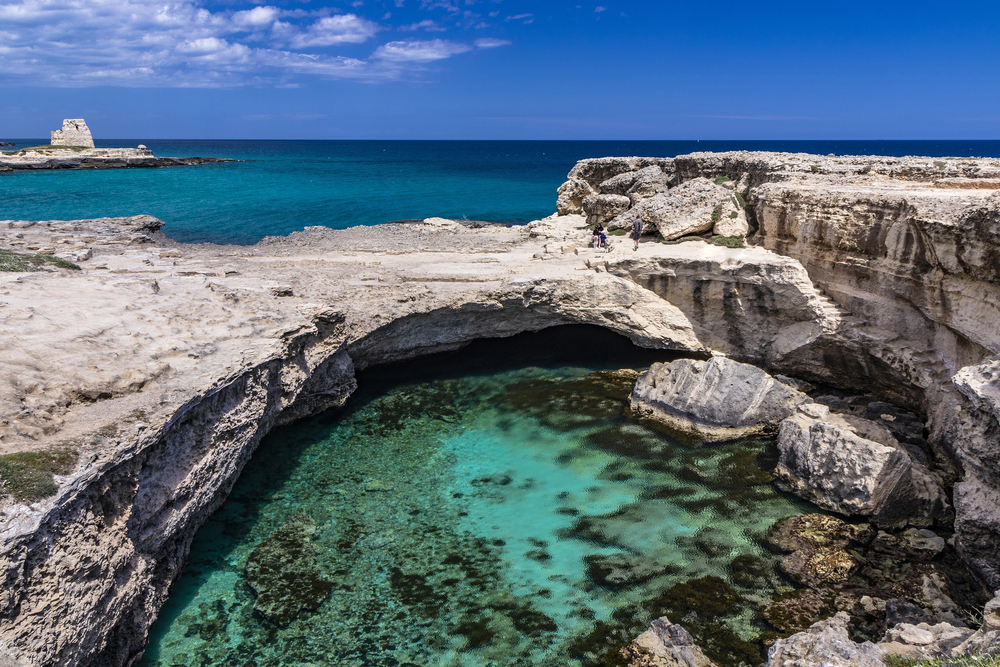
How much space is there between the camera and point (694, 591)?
9641mm

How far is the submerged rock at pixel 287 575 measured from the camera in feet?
30.4

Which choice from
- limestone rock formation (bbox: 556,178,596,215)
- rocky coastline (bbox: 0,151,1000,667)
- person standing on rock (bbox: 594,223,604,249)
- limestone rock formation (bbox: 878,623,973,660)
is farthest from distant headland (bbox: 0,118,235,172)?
limestone rock formation (bbox: 878,623,973,660)

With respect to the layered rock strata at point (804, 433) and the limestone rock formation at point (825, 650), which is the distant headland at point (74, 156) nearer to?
the layered rock strata at point (804, 433)

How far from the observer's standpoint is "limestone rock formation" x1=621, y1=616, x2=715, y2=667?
8.16m

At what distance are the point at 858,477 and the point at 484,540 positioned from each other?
7.30m

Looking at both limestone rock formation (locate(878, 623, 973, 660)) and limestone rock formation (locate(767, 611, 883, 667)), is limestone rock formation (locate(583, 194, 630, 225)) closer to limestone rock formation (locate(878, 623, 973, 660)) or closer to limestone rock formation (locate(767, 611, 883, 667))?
limestone rock formation (locate(767, 611, 883, 667))

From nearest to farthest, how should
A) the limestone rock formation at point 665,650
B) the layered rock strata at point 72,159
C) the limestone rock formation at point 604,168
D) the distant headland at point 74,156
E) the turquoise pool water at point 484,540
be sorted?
the limestone rock formation at point 665,650 → the turquoise pool water at point 484,540 → the limestone rock formation at point 604,168 → the layered rock strata at point 72,159 → the distant headland at point 74,156

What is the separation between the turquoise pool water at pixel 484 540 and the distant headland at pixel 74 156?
8058cm

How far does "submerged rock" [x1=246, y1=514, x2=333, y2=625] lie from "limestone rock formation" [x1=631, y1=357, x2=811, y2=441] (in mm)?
8646

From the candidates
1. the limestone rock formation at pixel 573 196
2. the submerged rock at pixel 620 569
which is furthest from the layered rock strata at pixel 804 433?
the limestone rock formation at pixel 573 196

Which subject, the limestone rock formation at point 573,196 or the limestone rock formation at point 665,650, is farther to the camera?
the limestone rock formation at point 573,196

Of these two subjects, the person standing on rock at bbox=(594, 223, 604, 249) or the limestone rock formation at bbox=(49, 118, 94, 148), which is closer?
the person standing on rock at bbox=(594, 223, 604, 249)

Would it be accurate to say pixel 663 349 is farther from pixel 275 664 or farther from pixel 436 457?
pixel 275 664

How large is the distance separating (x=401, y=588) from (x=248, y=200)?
150ft
